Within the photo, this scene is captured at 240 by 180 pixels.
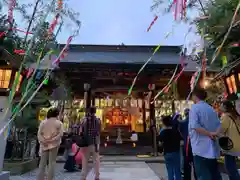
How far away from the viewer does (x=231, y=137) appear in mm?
2887

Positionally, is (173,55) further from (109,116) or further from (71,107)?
(71,107)

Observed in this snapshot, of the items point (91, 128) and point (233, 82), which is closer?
point (91, 128)

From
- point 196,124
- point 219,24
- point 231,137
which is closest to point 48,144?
point 196,124

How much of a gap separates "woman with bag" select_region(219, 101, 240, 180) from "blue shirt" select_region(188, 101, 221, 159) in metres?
0.64

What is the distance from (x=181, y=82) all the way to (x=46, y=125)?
9.11 m

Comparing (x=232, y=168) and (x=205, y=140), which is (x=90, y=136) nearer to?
(x=205, y=140)

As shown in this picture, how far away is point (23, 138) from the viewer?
609cm

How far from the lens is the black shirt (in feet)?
10.8

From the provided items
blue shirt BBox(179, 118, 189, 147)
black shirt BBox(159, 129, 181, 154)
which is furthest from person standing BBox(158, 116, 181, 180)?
blue shirt BBox(179, 118, 189, 147)

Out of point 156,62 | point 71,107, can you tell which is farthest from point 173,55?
point 71,107

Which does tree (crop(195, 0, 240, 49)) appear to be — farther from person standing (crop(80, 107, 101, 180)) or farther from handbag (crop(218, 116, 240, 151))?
Result: person standing (crop(80, 107, 101, 180))

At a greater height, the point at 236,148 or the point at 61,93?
the point at 61,93

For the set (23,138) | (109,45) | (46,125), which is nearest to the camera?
(46,125)

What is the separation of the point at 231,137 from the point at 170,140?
0.95 metres
